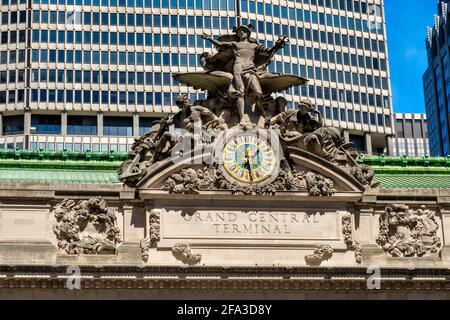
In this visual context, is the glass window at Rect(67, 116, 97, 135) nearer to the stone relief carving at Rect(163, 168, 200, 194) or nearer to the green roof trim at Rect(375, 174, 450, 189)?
the green roof trim at Rect(375, 174, 450, 189)

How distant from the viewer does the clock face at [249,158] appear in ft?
186

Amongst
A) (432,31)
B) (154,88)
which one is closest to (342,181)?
(154,88)

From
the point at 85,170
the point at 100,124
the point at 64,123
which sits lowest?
the point at 85,170

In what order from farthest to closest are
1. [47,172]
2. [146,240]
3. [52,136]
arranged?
1. [52,136]
2. [47,172]
3. [146,240]

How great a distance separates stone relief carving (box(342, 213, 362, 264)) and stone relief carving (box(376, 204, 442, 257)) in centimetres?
134

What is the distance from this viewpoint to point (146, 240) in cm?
5522

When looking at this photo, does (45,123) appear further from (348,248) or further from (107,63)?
(348,248)

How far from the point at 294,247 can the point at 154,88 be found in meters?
94.8

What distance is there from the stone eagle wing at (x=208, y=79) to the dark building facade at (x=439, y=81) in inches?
5116

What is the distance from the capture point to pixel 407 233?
58.1 meters

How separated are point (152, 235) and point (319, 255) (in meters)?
8.09

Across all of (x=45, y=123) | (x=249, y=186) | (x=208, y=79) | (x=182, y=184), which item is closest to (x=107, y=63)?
(x=45, y=123)

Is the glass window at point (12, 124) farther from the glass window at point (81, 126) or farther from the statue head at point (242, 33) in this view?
the statue head at point (242, 33)
